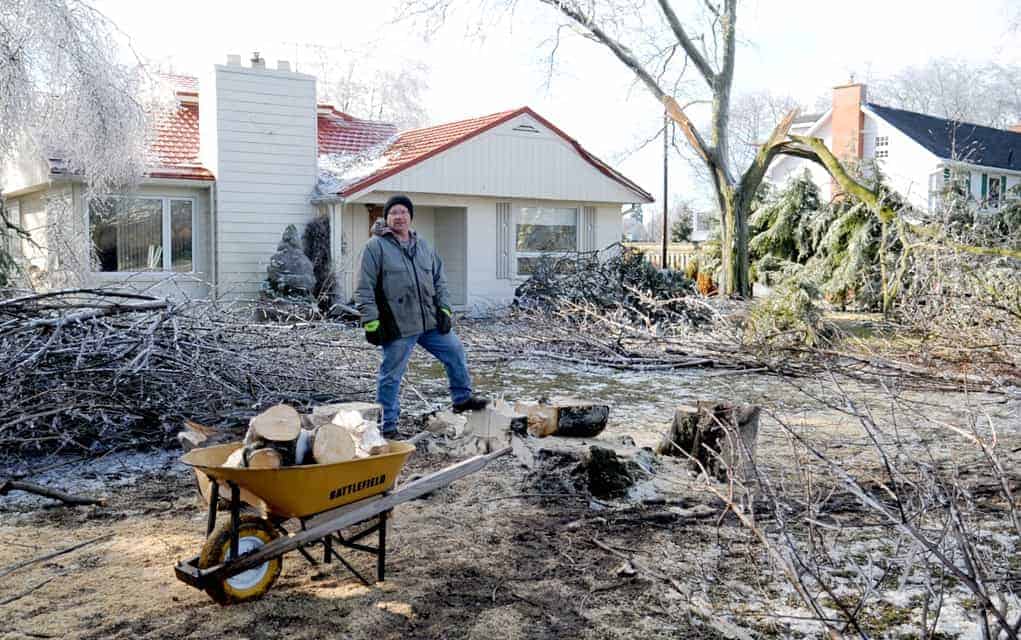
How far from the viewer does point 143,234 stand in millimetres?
16531

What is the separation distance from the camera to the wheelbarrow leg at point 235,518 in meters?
3.68

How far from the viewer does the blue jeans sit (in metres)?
Answer: 6.96

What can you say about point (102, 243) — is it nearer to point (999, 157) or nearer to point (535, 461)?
point (535, 461)

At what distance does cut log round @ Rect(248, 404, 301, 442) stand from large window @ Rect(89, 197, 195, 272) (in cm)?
1334

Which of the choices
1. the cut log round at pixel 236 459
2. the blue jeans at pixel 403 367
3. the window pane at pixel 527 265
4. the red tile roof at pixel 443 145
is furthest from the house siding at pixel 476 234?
the cut log round at pixel 236 459

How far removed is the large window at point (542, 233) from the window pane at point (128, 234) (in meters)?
Result: 7.04

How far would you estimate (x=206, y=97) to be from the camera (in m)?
17.1

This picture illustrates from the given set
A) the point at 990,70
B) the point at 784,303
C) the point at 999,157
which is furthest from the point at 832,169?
the point at 990,70

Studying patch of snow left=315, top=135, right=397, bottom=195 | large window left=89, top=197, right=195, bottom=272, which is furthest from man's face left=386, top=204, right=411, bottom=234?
large window left=89, top=197, right=195, bottom=272

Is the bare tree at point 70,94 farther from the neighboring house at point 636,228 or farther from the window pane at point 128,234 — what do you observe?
the neighboring house at point 636,228

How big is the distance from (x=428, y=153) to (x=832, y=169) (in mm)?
7213

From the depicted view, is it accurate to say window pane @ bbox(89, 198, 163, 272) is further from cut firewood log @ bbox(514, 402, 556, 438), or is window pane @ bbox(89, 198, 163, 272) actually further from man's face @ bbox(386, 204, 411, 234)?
cut firewood log @ bbox(514, 402, 556, 438)

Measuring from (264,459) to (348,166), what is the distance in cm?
1544

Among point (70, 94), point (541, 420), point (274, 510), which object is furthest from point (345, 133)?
point (274, 510)
